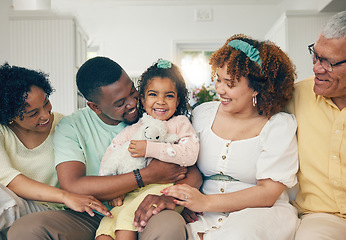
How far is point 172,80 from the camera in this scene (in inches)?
66.5

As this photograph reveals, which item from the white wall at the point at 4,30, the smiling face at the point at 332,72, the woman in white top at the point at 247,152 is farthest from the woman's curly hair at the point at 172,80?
the white wall at the point at 4,30

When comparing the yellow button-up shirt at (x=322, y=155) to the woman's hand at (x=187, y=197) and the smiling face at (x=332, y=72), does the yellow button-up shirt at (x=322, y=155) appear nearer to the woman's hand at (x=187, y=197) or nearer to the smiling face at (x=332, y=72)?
the smiling face at (x=332, y=72)

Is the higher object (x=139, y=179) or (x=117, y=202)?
(x=139, y=179)

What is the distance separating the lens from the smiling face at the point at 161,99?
164cm

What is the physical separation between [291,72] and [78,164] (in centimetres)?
107

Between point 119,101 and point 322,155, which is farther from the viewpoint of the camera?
point 119,101

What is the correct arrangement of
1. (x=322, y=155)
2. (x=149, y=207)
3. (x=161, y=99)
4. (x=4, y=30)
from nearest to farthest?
(x=149, y=207), (x=322, y=155), (x=161, y=99), (x=4, y=30)

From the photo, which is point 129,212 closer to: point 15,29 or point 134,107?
point 134,107

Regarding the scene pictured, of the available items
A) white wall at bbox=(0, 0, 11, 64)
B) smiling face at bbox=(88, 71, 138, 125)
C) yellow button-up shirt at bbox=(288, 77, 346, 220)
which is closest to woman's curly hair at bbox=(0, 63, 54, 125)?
smiling face at bbox=(88, 71, 138, 125)

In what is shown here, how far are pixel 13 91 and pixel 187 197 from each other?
0.92m

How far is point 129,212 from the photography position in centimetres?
137

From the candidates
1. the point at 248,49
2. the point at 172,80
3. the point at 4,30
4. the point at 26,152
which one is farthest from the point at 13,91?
the point at 4,30

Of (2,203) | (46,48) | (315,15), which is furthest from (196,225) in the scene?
(315,15)

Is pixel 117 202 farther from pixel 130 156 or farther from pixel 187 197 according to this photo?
pixel 187 197
